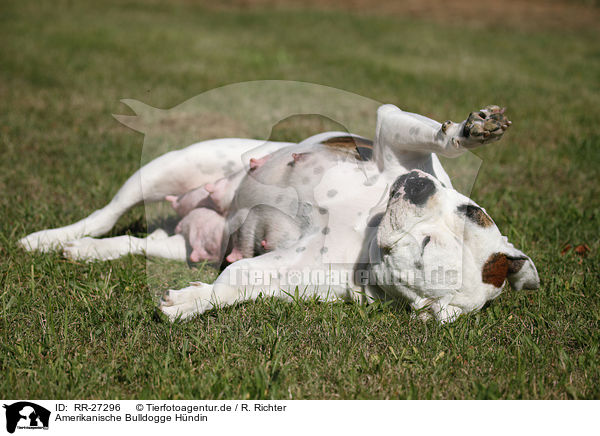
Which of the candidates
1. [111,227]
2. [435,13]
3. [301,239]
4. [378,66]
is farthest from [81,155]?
[435,13]

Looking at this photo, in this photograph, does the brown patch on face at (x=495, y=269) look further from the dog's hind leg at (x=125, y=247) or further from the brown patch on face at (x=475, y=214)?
the dog's hind leg at (x=125, y=247)

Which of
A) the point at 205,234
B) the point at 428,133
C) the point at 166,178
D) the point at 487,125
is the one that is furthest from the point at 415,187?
the point at 166,178

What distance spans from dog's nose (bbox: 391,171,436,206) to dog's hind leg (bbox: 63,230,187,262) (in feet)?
5.05

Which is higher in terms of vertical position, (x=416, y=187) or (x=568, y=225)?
(x=416, y=187)

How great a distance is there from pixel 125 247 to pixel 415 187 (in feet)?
6.21

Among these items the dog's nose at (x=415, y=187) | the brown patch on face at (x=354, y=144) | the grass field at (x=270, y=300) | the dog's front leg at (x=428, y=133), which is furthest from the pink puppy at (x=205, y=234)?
the dog's nose at (x=415, y=187)

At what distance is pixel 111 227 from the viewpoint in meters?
3.59

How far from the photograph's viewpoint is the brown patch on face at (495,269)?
2465 millimetres

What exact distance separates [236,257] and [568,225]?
246cm

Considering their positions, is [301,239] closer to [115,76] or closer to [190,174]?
[190,174]

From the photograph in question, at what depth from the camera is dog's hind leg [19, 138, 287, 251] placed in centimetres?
345
